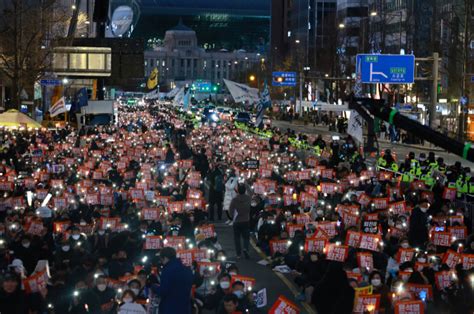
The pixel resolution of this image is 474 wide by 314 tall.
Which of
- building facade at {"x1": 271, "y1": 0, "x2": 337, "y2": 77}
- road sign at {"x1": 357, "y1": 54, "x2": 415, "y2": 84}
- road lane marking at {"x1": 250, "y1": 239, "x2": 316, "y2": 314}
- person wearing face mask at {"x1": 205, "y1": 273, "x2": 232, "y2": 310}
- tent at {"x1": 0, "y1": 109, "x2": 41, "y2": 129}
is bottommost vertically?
road lane marking at {"x1": 250, "y1": 239, "x2": 316, "y2": 314}

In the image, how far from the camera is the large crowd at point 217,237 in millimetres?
12023

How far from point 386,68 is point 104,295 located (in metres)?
34.0

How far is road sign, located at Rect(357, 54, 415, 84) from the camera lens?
145ft

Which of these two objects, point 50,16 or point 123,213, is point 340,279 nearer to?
point 123,213

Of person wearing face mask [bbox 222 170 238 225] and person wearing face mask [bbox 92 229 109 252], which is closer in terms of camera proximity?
person wearing face mask [bbox 92 229 109 252]

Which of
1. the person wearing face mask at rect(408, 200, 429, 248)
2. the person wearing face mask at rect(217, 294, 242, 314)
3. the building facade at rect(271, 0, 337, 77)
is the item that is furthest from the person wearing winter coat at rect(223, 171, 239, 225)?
the building facade at rect(271, 0, 337, 77)

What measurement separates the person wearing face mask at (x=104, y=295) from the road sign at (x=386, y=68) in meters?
33.0

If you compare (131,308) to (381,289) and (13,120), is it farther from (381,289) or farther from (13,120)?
(13,120)

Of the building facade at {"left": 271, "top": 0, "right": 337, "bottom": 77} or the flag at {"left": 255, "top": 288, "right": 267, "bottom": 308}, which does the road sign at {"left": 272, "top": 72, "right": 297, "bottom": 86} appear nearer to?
the building facade at {"left": 271, "top": 0, "right": 337, "bottom": 77}

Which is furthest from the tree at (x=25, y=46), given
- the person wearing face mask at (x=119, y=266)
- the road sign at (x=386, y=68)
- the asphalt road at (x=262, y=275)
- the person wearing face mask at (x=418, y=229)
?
the person wearing face mask at (x=119, y=266)

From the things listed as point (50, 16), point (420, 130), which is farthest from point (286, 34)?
point (420, 130)

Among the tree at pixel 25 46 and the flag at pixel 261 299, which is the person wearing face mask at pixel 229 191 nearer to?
the flag at pixel 261 299

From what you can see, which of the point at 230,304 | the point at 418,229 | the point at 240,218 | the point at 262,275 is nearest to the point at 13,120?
the point at 240,218

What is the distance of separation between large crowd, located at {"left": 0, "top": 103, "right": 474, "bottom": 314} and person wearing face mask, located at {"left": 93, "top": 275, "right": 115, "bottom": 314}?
17mm
